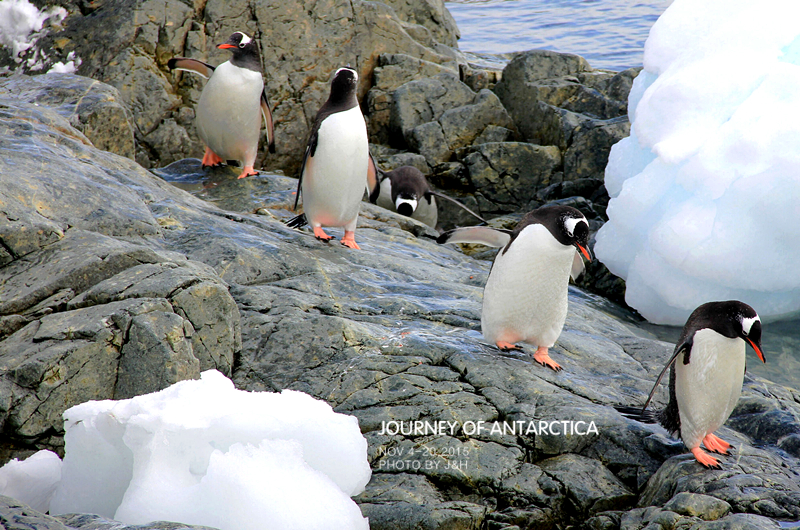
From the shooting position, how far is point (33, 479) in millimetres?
2455

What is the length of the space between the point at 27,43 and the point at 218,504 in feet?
28.0

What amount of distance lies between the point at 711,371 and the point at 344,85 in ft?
10.7

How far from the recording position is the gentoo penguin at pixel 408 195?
28.4 ft

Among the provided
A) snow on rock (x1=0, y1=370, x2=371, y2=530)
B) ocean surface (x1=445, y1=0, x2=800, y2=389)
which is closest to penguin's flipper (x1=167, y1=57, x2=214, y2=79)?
snow on rock (x1=0, y1=370, x2=371, y2=530)

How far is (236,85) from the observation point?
627 centimetres

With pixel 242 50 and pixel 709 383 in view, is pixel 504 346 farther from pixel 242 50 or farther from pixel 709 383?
pixel 242 50

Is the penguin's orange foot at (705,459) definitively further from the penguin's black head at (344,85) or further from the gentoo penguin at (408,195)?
the gentoo penguin at (408,195)

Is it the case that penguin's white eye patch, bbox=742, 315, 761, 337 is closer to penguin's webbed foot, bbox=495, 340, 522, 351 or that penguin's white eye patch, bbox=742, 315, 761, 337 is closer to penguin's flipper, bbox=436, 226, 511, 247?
penguin's webbed foot, bbox=495, 340, 522, 351

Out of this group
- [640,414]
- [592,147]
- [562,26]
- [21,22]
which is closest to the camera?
[640,414]

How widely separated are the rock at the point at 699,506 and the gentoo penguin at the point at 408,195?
251 inches

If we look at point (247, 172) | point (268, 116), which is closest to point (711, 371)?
point (247, 172)

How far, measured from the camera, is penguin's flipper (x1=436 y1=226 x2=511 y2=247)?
13.3 feet

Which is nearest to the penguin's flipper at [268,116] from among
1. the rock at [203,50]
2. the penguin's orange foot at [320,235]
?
the penguin's orange foot at [320,235]

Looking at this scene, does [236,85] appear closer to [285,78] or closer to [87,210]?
[87,210]
